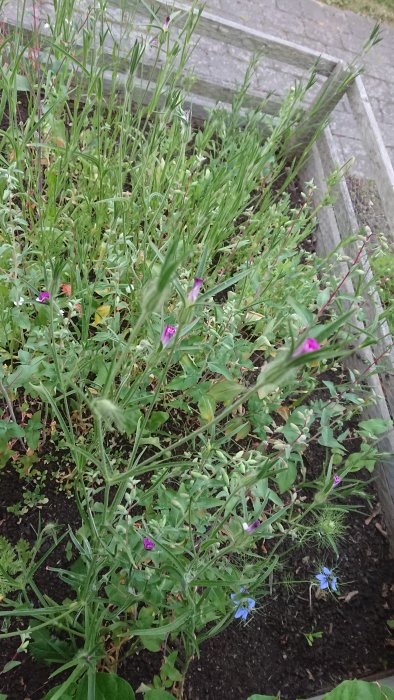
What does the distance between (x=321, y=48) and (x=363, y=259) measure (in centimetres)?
240

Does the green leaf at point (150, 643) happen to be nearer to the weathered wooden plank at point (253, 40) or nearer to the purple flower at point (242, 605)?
the purple flower at point (242, 605)

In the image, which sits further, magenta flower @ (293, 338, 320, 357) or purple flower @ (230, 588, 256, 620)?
purple flower @ (230, 588, 256, 620)

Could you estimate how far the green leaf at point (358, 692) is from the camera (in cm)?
130

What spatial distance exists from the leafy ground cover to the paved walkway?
5.00 feet

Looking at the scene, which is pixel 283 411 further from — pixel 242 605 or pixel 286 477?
pixel 242 605

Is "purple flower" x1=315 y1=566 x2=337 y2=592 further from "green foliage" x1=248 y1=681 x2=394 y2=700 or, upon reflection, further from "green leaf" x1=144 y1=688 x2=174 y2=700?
"green leaf" x1=144 y1=688 x2=174 y2=700

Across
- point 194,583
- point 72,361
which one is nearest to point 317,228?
point 72,361

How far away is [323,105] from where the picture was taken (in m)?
2.65

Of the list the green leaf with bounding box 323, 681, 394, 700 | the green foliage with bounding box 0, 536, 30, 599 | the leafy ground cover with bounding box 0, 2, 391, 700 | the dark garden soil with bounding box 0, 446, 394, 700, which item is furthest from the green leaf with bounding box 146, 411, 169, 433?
the green leaf with bounding box 323, 681, 394, 700

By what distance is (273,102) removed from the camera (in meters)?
2.74

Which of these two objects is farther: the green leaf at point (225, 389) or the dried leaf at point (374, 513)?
the dried leaf at point (374, 513)

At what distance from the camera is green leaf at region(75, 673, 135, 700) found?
1.27 metres

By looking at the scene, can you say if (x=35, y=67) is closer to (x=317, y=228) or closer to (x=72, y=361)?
(x=72, y=361)

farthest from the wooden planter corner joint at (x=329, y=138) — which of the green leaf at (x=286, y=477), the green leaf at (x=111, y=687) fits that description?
the green leaf at (x=111, y=687)
